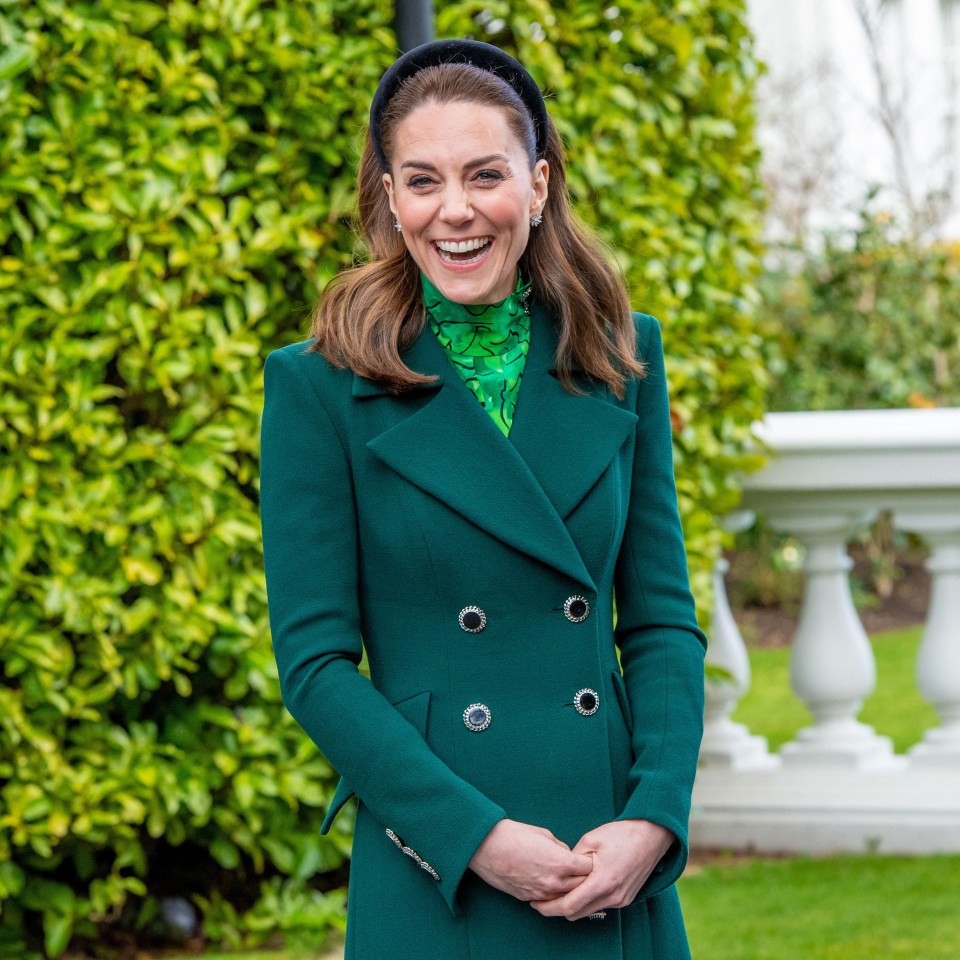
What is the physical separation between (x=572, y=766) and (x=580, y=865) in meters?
0.16

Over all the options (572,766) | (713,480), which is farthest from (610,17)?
(572,766)

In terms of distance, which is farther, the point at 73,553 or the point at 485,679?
the point at 73,553

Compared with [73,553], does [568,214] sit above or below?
above

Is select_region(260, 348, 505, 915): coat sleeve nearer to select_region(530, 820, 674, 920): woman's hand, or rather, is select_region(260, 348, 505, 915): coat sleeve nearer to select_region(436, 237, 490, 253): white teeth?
select_region(530, 820, 674, 920): woman's hand

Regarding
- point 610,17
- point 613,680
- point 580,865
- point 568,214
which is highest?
point 610,17

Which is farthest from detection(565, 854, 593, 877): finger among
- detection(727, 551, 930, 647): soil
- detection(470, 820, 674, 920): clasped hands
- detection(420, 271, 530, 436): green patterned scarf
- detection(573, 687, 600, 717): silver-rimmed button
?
detection(727, 551, 930, 647): soil

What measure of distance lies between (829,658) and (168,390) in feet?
7.38

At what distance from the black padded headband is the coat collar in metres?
0.30

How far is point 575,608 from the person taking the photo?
1.91 meters

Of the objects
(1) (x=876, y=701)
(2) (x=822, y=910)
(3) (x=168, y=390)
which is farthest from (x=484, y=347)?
(1) (x=876, y=701)

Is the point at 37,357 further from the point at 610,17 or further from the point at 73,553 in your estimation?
the point at 610,17

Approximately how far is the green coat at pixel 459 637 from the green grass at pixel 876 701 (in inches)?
167

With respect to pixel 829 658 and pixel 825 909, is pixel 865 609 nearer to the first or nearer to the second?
pixel 829 658

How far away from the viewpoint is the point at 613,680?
1.97m
